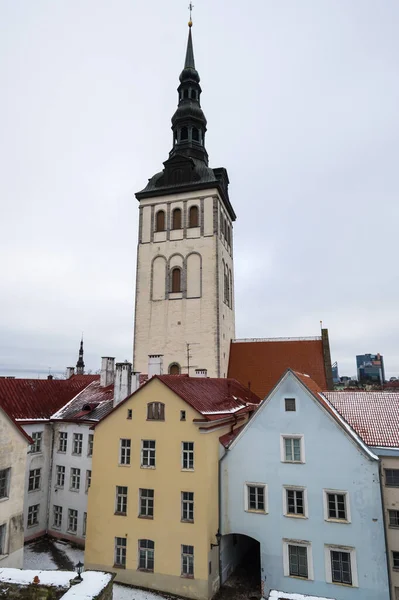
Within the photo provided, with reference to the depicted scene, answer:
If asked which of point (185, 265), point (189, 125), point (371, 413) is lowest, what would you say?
point (371, 413)

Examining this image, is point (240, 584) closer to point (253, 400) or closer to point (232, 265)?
point (253, 400)

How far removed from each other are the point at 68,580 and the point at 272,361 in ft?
89.4

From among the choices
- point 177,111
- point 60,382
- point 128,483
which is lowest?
point 128,483

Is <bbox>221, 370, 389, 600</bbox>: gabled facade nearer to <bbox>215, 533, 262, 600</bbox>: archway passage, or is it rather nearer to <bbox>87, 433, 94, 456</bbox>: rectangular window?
<bbox>215, 533, 262, 600</bbox>: archway passage

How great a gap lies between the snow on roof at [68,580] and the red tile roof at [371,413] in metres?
12.7

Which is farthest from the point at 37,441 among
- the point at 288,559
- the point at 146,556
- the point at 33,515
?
the point at 288,559

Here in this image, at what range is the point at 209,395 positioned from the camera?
2327 cm

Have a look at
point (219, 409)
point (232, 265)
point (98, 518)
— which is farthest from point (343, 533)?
point (232, 265)

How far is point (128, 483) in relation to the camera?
67.4ft

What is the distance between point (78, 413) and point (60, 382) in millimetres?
5168

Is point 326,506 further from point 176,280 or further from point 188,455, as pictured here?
point 176,280

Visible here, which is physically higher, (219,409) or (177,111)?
(177,111)

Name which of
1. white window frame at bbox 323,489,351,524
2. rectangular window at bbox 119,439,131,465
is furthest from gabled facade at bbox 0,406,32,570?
white window frame at bbox 323,489,351,524

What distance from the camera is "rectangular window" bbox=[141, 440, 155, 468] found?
67.2 feet
